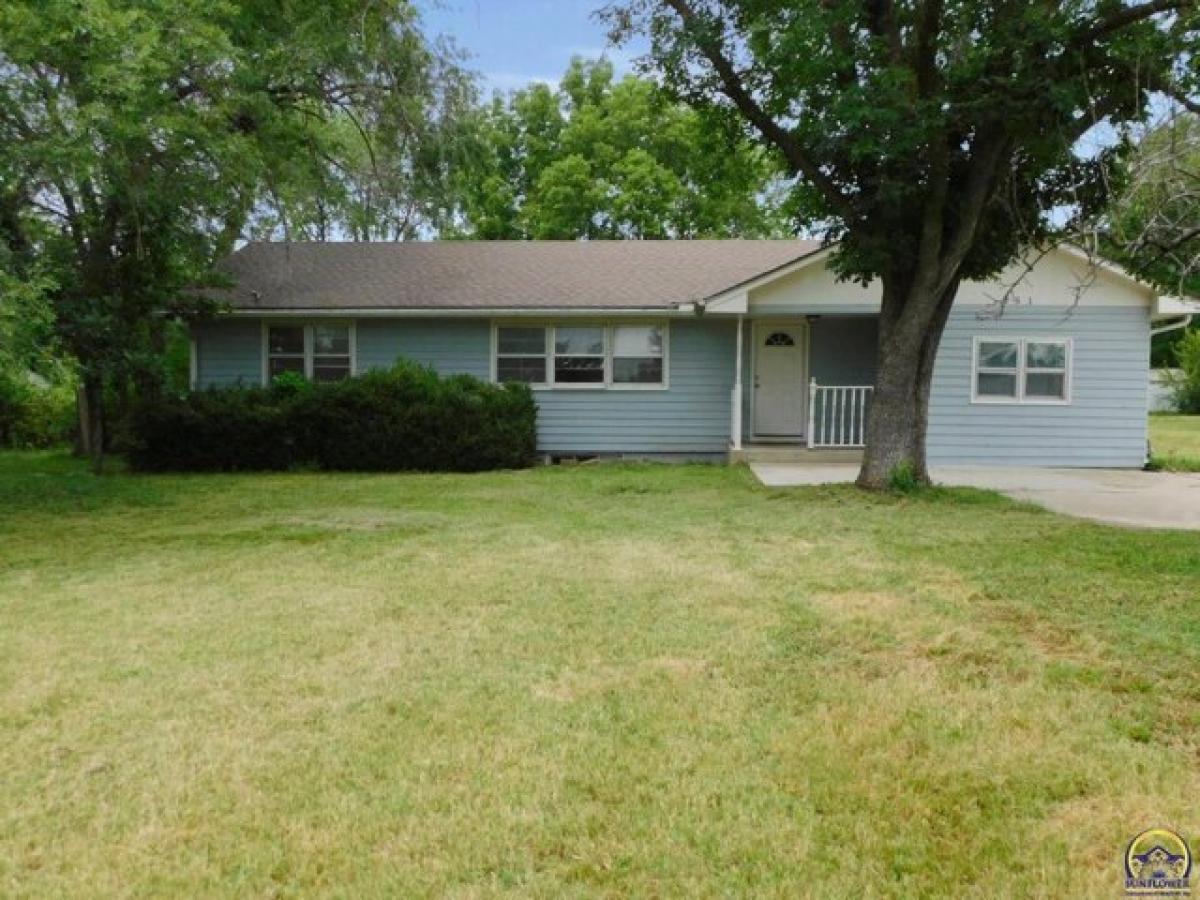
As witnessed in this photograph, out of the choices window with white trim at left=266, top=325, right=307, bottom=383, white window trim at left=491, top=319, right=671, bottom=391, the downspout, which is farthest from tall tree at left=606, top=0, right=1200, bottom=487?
window with white trim at left=266, top=325, right=307, bottom=383

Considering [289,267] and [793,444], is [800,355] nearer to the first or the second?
[793,444]

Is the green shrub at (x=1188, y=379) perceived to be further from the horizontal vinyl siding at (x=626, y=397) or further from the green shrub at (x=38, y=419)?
the green shrub at (x=38, y=419)

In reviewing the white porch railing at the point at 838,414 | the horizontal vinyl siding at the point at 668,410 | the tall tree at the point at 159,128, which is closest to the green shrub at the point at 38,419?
the tall tree at the point at 159,128

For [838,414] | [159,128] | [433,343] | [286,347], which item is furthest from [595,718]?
[286,347]

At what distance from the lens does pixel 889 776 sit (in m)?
2.87

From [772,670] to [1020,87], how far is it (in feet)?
22.2

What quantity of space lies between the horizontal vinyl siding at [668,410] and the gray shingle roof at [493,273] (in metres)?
0.90

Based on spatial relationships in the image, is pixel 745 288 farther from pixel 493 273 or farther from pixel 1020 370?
pixel 493 273

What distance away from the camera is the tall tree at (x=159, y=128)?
7.62 metres

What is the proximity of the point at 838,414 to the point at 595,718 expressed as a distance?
478 inches

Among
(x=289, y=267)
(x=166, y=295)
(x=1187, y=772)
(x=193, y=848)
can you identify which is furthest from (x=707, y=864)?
(x=289, y=267)

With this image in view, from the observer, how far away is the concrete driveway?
344 inches

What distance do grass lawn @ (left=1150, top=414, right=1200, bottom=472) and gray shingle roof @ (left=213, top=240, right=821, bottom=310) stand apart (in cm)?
720

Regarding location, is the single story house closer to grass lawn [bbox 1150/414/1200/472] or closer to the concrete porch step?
the concrete porch step
